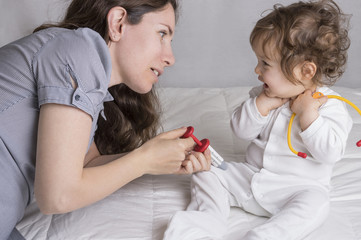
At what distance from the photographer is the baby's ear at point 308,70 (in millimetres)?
1354

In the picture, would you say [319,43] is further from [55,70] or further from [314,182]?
[55,70]

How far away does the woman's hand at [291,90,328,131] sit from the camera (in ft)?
4.37

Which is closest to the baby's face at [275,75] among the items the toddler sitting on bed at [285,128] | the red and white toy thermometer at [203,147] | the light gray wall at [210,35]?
the toddler sitting on bed at [285,128]

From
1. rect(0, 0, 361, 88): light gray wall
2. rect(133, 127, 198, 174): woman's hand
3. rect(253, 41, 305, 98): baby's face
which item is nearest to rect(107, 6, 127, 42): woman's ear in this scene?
rect(133, 127, 198, 174): woman's hand

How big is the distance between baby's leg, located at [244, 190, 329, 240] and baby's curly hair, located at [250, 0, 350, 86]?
1.07ft

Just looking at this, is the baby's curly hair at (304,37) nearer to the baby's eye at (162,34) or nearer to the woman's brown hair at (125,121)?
the baby's eye at (162,34)

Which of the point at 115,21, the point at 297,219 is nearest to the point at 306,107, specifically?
the point at 297,219

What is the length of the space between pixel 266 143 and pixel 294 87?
19 centimetres

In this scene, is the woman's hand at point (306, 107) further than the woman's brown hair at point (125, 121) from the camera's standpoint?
No

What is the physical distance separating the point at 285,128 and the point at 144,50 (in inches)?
18.7

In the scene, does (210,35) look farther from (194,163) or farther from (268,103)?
(194,163)

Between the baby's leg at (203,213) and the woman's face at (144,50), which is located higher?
the woman's face at (144,50)

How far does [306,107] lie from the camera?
135cm

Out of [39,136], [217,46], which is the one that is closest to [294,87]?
[39,136]
